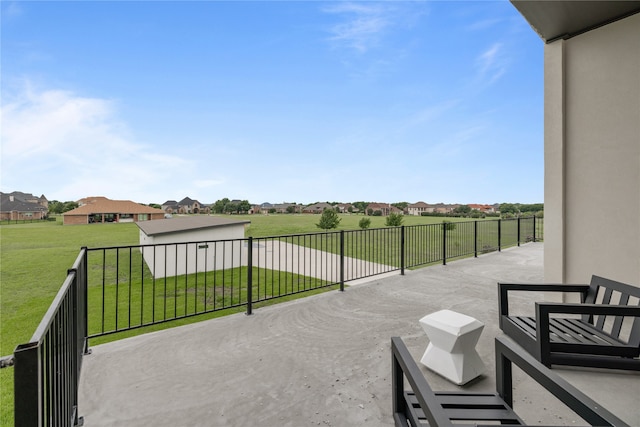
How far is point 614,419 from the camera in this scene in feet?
2.88

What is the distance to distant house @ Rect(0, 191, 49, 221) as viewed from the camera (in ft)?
115

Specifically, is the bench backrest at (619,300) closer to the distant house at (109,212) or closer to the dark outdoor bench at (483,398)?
the dark outdoor bench at (483,398)

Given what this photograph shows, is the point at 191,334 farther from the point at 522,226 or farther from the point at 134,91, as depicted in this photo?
the point at 134,91

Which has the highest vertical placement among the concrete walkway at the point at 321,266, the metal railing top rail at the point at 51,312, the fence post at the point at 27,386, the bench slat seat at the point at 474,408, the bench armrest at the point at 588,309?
the metal railing top rail at the point at 51,312

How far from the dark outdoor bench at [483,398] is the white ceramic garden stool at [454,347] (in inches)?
26.7

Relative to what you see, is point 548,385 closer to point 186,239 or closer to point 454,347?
point 454,347

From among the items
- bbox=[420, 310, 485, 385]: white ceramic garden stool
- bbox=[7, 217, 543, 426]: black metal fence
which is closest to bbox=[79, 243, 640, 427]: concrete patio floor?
bbox=[420, 310, 485, 385]: white ceramic garden stool

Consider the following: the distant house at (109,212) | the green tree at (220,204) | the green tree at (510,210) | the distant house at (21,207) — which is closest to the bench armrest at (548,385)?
the green tree at (510,210)

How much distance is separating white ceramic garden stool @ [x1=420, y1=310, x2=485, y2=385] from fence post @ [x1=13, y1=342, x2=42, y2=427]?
7.57ft

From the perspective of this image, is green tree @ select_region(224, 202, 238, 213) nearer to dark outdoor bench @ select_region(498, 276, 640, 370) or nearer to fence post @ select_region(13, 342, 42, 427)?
dark outdoor bench @ select_region(498, 276, 640, 370)

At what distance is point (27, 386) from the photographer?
809 mm

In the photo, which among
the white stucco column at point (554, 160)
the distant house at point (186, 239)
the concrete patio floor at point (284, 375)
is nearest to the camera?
the concrete patio floor at point (284, 375)

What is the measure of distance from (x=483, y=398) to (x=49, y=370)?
6.47 ft

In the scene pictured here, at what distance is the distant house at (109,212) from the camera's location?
36562mm
